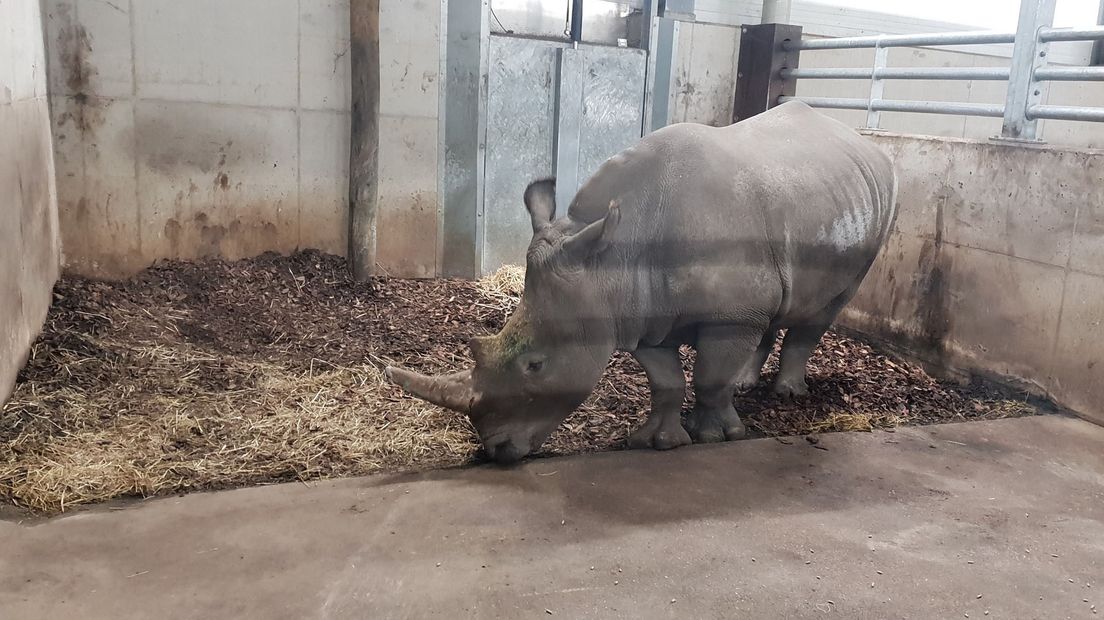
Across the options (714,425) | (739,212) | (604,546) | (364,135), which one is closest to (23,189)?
(364,135)

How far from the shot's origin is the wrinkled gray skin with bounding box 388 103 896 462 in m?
4.26

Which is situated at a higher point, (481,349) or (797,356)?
(481,349)

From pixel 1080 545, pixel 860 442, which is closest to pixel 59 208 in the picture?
pixel 860 442

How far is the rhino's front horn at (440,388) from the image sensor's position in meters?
4.38

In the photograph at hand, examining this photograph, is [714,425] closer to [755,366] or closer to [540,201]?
[755,366]

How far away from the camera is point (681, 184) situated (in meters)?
4.46

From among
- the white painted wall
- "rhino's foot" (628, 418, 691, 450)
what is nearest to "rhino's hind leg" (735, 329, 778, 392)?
"rhino's foot" (628, 418, 691, 450)

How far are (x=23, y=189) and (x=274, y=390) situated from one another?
1.90m

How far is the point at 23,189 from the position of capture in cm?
521

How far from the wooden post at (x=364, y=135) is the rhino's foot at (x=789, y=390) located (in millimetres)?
3539

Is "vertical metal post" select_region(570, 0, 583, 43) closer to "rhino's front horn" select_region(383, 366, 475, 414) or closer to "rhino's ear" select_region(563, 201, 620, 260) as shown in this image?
"rhino's ear" select_region(563, 201, 620, 260)

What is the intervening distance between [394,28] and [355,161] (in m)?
1.20

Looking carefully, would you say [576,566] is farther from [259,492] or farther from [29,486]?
[29,486]

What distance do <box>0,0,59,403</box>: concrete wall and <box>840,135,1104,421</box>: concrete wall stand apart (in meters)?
6.08
